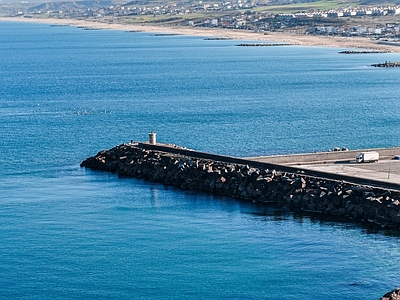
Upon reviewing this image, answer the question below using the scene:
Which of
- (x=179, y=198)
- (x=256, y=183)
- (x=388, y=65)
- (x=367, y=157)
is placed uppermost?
(x=367, y=157)

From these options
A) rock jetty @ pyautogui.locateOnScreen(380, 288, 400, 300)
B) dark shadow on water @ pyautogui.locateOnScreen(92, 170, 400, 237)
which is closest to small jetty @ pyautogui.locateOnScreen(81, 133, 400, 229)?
dark shadow on water @ pyautogui.locateOnScreen(92, 170, 400, 237)

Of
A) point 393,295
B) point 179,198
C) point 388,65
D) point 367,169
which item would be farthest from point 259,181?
point 388,65

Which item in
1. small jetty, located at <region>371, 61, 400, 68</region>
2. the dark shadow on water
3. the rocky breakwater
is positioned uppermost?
the rocky breakwater

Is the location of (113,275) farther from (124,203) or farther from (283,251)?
(124,203)

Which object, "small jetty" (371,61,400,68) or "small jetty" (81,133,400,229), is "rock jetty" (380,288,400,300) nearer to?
"small jetty" (81,133,400,229)

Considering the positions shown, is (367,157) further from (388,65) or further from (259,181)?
(388,65)
